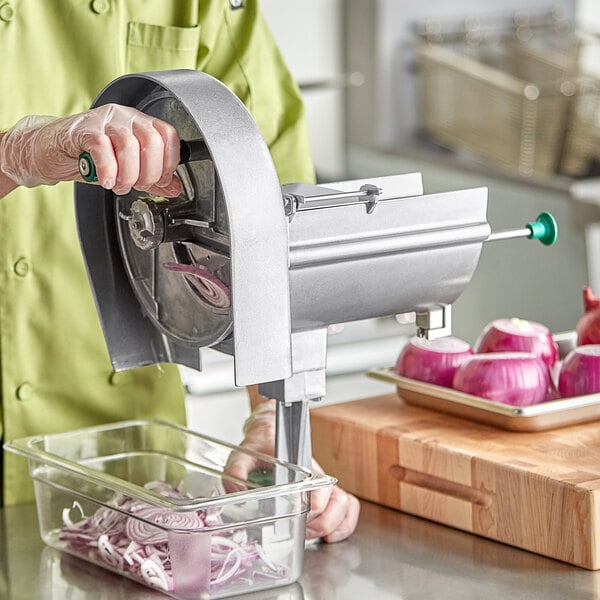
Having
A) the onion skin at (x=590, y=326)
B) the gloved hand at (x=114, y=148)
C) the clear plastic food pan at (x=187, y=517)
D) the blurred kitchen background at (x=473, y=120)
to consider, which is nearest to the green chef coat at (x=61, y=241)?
the clear plastic food pan at (x=187, y=517)

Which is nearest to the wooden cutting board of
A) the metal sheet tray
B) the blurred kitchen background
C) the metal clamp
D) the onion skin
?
A: the metal sheet tray

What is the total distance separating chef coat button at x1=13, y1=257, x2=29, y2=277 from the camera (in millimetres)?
1419

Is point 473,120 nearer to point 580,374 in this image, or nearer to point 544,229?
point 580,374

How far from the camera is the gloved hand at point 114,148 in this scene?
0.94 m

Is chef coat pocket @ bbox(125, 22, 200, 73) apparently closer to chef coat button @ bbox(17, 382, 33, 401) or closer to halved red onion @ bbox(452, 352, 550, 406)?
chef coat button @ bbox(17, 382, 33, 401)

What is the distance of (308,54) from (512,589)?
7.71ft

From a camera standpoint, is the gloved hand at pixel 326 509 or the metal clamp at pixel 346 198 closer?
the metal clamp at pixel 346 198

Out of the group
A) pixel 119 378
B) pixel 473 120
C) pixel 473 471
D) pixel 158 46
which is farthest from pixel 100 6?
pixel 473 120

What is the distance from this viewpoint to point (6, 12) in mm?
1363

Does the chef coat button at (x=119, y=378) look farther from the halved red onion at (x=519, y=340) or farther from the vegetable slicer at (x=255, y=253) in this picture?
the halved red onion at (x=519, y=340)

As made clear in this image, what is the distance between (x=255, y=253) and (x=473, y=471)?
41cm

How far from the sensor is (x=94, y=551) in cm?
116

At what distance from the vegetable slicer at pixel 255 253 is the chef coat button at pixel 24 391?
30 centimetres

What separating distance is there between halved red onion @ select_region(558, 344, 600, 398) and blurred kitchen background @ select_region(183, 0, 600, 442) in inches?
52.3
